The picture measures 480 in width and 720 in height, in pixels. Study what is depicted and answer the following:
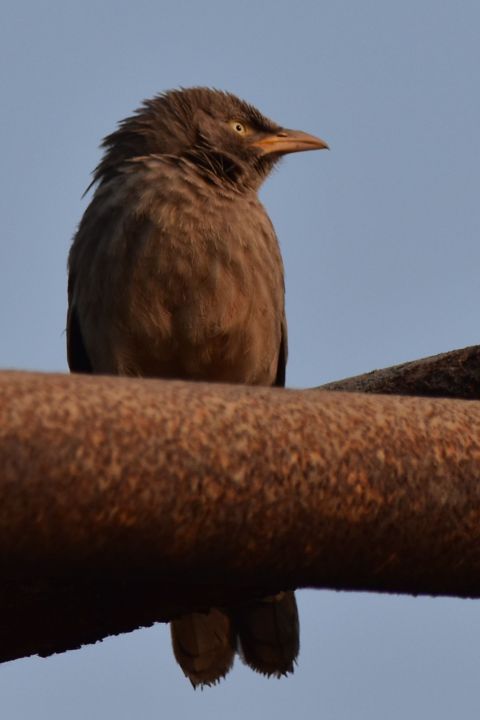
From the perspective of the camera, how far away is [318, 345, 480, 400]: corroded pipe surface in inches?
149

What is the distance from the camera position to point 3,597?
2.51m

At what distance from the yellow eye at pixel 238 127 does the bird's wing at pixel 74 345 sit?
111 centimetres

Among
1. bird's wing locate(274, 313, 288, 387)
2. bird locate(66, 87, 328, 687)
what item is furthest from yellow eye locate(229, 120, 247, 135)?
bird's wing locate(274, 313, 288, 387)

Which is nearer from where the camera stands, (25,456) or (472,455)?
Answer: (25,456)

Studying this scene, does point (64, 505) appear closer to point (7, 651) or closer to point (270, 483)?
point (270, 483)

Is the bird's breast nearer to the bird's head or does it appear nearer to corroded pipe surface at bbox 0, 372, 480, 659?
the bird's head

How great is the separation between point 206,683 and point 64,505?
274 cm

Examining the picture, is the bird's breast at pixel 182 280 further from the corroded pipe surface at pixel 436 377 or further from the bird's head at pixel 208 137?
the corroded pipe surface at pixel 436 377

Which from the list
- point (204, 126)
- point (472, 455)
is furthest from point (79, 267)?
point (472, 455)

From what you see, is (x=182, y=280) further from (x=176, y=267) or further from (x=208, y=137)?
(x=208, y=137)

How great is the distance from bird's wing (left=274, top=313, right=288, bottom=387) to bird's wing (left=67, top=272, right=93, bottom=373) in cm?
90

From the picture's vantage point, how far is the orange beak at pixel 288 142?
6.49 meters

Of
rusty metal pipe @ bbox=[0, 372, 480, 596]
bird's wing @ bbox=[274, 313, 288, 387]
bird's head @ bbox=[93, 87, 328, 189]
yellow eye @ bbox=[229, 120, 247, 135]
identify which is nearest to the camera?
rusty metal pipe @ bbox=[0, 372, 480, 596]

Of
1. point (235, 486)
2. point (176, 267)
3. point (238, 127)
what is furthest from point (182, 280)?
point (235, 486)
